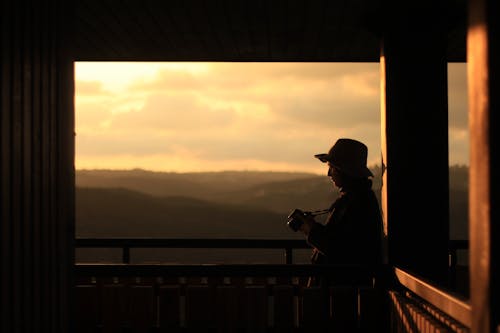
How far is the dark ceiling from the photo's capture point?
5.75 metres

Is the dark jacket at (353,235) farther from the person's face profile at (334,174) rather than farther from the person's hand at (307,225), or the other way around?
the person's face profile at (334,174)

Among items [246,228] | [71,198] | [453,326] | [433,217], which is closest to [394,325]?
[433,217]

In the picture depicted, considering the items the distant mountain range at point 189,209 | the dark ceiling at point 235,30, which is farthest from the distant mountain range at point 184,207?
the dark ceiling at point 235,30

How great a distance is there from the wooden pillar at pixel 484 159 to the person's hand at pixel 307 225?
245 centimetres

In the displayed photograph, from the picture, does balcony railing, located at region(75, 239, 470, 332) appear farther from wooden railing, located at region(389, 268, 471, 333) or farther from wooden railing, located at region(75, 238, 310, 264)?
wooden railing, located at region(75, 238, 310, 264)

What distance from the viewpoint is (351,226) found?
549 cm

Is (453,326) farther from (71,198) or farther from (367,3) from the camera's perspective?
(367,3)

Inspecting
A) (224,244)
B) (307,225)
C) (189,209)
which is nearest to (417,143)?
(307,225)

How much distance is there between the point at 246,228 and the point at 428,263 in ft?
253

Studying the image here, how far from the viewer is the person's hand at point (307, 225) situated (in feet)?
18.0

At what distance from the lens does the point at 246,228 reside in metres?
82.2

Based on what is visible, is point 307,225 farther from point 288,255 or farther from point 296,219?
point 288,255

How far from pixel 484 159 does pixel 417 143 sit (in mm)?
2521
